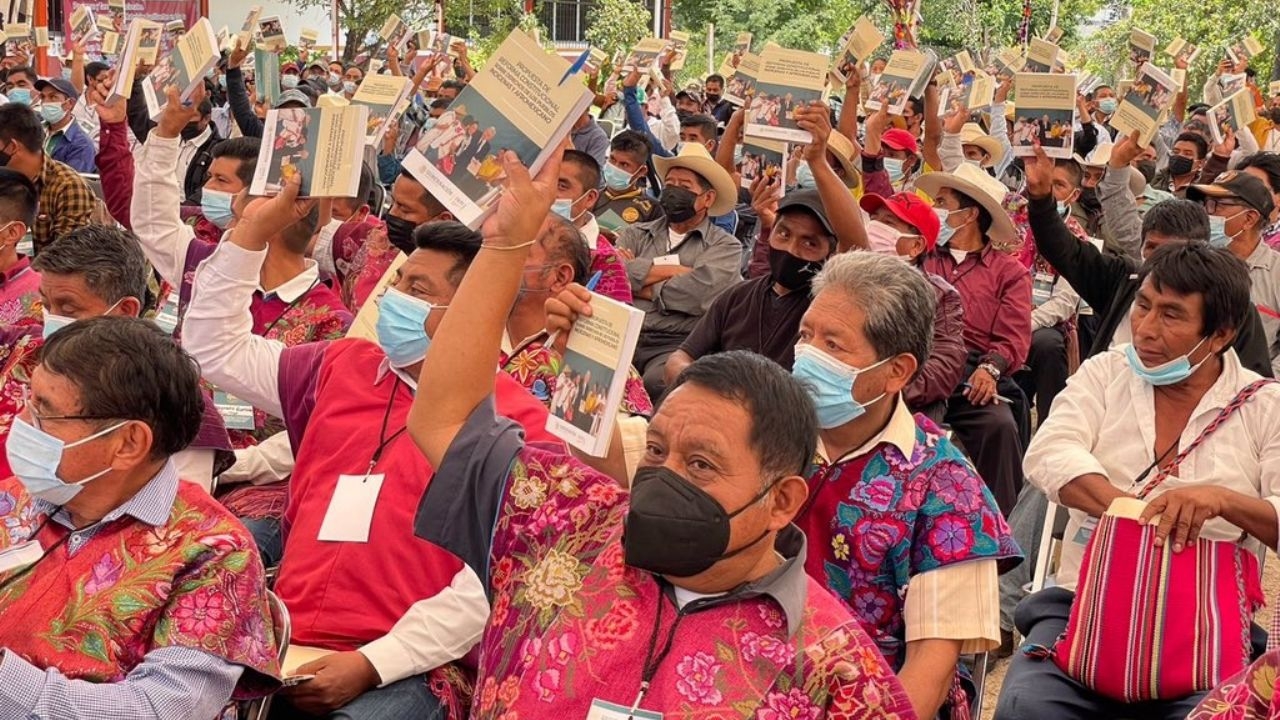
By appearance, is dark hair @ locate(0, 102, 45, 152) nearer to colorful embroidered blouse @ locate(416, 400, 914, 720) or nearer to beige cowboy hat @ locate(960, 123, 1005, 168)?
colorful embroidered blouse @ locate(416, 400, 914, 720)

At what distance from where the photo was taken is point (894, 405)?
3.04 m

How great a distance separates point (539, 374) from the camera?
390 cm

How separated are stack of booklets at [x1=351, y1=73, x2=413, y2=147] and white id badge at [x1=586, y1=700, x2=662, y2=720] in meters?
4.73

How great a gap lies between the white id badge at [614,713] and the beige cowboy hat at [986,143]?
7.67 metres

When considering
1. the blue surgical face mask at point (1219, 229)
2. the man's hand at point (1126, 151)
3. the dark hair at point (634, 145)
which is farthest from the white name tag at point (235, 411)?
the dark hair at point (634, 145)

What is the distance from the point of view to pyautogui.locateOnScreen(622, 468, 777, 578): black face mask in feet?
7.08

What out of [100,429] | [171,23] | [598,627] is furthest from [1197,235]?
[171,23]

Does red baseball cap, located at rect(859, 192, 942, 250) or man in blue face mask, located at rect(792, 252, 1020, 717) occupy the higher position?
man in blue face mask, located at rect(792, 252, 1020, 717)

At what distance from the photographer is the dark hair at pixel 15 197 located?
4811 mm

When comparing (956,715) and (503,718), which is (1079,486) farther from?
(503,718)

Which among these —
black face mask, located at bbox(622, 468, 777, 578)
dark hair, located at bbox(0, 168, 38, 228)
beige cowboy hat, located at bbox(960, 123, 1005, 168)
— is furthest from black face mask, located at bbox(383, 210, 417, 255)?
beige cowboy hat, located at bbox(960, 123, 1005, 168)

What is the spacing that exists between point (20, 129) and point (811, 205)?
3.70 meters

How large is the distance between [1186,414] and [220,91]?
461 inches

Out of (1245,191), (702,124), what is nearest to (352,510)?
(1245,191)
